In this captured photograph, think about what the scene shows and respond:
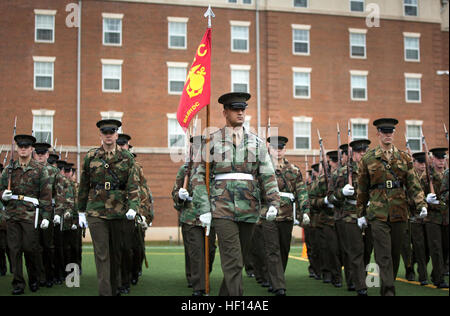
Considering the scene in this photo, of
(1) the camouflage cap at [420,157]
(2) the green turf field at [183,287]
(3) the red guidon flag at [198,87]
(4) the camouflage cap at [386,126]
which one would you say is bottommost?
(2) the green turf field at [183,287]

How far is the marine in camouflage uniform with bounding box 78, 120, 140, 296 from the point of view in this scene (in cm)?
861

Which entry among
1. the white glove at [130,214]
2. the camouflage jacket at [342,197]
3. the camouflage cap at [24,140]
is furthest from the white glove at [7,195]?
the camouflage jacket at [342,197]

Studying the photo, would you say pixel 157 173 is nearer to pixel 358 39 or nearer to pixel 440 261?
pixel 358 39

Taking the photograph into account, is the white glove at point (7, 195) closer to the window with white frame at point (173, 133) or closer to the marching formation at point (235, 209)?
the marching formation at point (235, 209)

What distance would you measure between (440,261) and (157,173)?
22.9 meters

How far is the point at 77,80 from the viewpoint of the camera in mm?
32656

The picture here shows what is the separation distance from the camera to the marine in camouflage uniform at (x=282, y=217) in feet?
33.3

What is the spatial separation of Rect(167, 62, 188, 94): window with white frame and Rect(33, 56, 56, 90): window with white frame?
248 inches

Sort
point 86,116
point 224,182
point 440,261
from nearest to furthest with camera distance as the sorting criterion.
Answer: point 224,182 < point 440,261 < point 86,116

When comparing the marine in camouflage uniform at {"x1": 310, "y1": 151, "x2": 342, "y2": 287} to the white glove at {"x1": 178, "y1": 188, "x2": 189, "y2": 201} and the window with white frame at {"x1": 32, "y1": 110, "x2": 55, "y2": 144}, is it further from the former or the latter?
the window with white frame at {"x1": 32, "y1": 110, "x2": 55, "y2": 144}

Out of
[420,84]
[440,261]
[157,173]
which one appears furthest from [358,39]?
[440,261]

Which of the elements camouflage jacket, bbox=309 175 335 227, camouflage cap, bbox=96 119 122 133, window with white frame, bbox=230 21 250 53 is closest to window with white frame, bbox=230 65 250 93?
window with white frame, bbox=230 21 250 53

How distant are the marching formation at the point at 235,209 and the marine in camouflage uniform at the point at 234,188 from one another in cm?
1

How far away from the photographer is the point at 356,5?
36.5 m
